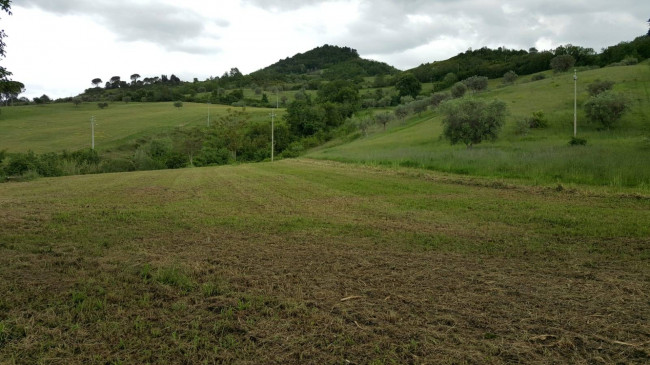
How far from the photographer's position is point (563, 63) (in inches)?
3743

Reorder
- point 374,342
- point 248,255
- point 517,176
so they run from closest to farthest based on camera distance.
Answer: point 374,342
point 248,255
point 517,176

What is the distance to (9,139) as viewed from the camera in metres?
74.6

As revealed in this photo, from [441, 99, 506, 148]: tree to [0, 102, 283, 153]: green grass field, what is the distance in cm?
5944

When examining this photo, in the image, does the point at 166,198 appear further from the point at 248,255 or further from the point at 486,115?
the point at 486,115

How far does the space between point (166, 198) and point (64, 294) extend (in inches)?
432

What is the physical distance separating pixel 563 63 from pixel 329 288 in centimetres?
11136

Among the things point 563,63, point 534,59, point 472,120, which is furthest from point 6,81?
point 534,59

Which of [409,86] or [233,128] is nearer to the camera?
[233,128]

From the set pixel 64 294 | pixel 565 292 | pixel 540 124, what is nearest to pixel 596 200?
pixel 565 292

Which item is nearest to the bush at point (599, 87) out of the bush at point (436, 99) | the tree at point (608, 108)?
the tree at point (608, 108)

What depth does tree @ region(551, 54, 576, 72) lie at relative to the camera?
310ft

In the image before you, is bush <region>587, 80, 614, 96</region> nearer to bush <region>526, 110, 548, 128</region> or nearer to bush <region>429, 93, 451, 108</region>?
bush <region>526, 110, 548, 128</region>

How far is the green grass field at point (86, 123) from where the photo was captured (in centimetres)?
7325

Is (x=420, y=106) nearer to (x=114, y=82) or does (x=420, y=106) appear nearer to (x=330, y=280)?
(x=330, y=280)
